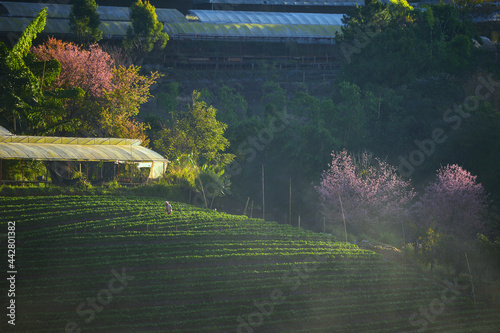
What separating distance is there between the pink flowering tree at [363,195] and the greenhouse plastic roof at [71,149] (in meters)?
15.9

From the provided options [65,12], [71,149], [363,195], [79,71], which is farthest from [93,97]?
[65,12]

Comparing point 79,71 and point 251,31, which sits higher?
point 251,31

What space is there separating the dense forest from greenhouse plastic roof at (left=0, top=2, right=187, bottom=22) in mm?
13819

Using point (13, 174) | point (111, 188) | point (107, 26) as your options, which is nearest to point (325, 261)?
point (111, 188)

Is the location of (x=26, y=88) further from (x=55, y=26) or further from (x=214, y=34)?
(x=214, y=34)

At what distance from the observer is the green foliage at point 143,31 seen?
7831cm

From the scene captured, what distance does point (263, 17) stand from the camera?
10138cm

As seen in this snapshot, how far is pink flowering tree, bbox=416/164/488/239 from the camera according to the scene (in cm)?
5575

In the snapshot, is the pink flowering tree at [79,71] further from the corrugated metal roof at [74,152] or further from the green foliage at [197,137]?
the corrugated metal roof at [74,152]

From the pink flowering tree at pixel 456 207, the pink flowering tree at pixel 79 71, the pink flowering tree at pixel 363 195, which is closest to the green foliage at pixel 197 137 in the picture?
the pink flowering tree at pixel 79 71

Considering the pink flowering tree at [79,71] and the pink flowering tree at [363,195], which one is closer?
the pink flowering tree at [363,195]

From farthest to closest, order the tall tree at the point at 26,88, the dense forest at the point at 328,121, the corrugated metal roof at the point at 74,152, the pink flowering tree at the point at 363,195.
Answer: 1. the pink flowering tree at the point at 363,195
2. the dense forest at the point at 328,121
3. the tall tree at the point at 26,88
4. the corrugated metal roof at the point at 74,152

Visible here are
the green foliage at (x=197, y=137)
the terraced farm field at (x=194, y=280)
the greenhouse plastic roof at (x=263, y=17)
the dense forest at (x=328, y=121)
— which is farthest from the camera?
the greenhouse plastic roof at (x=263, y=17)

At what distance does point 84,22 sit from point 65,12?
1499 centimetres
